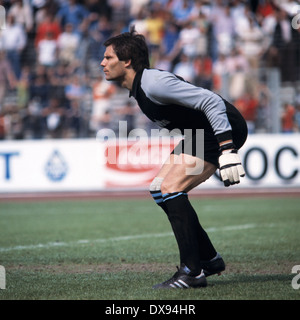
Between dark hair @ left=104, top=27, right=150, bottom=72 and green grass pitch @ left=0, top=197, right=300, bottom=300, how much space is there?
6.12 ft

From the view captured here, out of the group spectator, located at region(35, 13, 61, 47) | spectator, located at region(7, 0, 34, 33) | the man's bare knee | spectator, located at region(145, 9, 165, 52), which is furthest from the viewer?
spectator, located at region(7, 0, 34, 33)

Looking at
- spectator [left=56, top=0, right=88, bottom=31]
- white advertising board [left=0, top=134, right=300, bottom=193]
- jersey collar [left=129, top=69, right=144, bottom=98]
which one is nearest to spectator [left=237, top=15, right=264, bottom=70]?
white advertising board [left=0, top=134, right=300, bottom=193]

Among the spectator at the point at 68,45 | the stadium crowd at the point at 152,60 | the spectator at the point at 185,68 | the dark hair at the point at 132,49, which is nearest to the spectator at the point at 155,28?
the stadium crowd at the point at 152,60

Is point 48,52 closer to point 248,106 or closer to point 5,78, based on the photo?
point 5,78

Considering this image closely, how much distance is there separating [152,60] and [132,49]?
40.3 ft

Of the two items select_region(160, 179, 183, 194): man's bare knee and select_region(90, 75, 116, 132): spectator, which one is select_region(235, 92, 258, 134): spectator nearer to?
select_region(90, 75, 116, 132): spectator

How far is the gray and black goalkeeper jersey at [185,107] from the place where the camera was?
5.27 metres

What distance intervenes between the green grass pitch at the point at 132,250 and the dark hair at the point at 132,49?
73.4 inches

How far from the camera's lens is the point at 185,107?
18.1 ft

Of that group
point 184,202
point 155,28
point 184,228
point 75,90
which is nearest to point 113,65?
point 184,202

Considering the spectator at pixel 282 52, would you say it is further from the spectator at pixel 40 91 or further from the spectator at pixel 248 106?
the spectator at pixel 40 91

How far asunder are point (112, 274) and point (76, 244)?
2.35m

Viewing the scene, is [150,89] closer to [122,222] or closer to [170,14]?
[122,222]

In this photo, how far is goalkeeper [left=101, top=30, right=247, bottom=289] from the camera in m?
5.30
